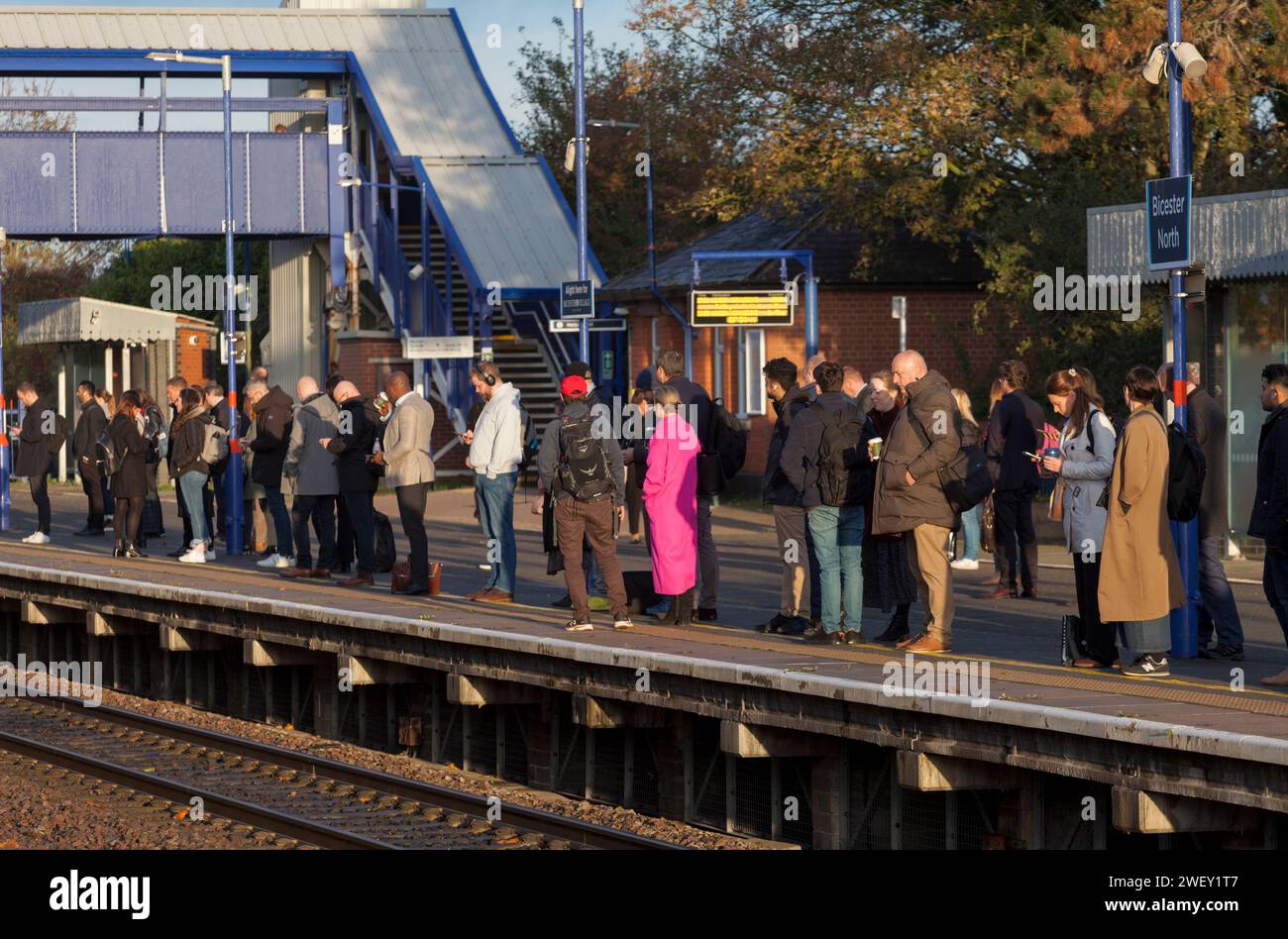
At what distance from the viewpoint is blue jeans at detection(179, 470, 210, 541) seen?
22.5m

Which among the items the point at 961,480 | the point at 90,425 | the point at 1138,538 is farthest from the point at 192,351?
the point at 1138,538

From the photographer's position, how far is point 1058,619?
16734 millimetres

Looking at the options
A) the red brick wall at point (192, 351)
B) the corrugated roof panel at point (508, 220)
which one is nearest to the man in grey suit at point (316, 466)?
the corrugated roof panel at point (508, 220)

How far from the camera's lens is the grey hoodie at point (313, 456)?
19.6 meters

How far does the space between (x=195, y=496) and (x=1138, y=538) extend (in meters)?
12.9

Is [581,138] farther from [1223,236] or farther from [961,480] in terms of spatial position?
[961,480]

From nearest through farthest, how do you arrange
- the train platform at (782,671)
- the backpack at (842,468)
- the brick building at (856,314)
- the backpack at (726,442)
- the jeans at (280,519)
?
the train platform at (782,671) → the backpack at (842,468) → the backpack at (726,442) → the jeans at (280,519) → the brick building at (856,314)

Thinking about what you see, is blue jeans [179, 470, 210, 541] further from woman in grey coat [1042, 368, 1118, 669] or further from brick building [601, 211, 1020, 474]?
brick building [601, 211, 1020, 474]

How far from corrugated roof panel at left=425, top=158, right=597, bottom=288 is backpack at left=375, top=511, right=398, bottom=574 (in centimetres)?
1990

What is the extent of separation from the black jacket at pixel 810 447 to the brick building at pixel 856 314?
64.0 feet

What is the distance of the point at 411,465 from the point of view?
17.9m

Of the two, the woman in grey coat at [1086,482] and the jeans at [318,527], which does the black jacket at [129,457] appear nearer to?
the jeans at [318,527]
